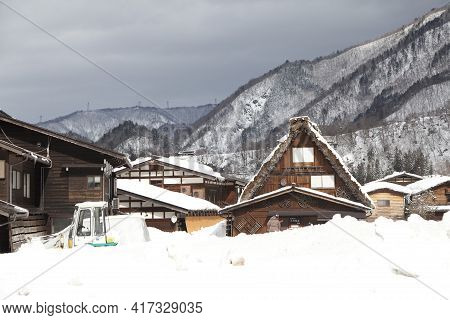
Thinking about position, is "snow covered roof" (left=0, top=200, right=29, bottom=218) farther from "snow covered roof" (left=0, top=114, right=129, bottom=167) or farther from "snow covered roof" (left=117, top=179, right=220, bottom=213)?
"snow covered roof" (left=117, top=179, right=220, bottom=213)

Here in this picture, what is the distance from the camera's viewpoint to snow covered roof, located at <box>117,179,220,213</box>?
43.9 m

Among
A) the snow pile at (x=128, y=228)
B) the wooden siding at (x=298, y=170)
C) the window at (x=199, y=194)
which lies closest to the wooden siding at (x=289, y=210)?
the wooden siding at (x=298, y=170)

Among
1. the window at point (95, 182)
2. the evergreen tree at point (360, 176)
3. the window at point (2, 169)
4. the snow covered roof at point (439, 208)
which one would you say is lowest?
the snow covered roof at point (439, 208)

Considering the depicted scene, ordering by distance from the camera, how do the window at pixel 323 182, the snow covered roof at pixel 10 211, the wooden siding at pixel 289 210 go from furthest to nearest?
the window at pixel 323 182 → the wooden siding at pixel 289 210 → the snow covered roof at pixel 10 211

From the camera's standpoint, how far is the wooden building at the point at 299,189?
104ft

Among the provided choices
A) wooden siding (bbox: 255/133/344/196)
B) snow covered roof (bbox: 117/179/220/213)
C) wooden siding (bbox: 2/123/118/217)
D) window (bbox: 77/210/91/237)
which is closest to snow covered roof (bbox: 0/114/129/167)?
wooden siding (bbox: 2/123/118/217)

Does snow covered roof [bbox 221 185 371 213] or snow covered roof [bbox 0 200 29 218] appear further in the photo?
snow covered roof [bbox 221 185 371 213]

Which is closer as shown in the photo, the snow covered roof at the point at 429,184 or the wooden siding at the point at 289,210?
the wooden siding at the point at 289,210

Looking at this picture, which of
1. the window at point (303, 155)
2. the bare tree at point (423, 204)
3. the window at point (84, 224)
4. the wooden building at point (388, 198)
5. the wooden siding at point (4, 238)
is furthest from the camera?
the wooden building at point (388, 198)

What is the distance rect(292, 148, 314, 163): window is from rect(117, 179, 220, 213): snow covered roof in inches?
449

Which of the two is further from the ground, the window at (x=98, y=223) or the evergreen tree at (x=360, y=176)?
the evergreen tree at (x=360, y=176)

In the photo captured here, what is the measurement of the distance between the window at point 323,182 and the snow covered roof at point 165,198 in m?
12.1

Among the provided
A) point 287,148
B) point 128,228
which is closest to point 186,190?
point 287,148

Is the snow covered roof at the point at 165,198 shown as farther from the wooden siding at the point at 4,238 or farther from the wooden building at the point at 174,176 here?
the wooden siding at the point at 4,238
